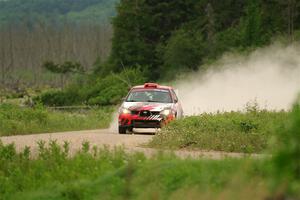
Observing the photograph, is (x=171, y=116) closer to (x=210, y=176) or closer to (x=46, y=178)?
(x=46, y=178)

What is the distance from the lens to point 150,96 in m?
31.5

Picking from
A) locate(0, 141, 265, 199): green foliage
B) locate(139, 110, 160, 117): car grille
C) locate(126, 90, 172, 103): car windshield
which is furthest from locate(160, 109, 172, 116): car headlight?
locate(0, 141, 265, 199): green foliage

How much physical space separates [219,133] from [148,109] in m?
7.44

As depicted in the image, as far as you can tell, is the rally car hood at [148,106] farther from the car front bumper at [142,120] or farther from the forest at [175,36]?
the forest at [175,36]

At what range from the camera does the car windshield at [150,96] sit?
31.2 m

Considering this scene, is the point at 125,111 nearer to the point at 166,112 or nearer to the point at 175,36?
the point at 166,112

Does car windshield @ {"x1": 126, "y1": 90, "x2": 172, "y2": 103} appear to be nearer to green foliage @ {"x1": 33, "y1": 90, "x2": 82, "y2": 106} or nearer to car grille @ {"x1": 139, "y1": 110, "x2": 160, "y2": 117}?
car grille @ {"x1": 139, "y1": 110, "x2": 160, "y2": 117}

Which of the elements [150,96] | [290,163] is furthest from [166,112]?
[290,163]

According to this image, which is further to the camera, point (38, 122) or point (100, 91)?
point (100, 91)

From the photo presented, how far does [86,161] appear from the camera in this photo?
16.8 m

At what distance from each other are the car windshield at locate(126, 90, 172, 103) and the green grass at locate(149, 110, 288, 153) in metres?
5.47

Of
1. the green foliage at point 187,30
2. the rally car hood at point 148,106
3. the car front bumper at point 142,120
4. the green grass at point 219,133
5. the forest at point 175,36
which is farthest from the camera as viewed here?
the green foliage at point 187,30

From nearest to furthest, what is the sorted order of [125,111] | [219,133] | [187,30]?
[219,133]
[125,111]
[187,30]

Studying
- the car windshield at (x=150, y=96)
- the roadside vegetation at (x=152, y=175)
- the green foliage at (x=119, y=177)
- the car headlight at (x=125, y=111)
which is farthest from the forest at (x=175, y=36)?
the roadside vegetation at (x=152, y=175)
